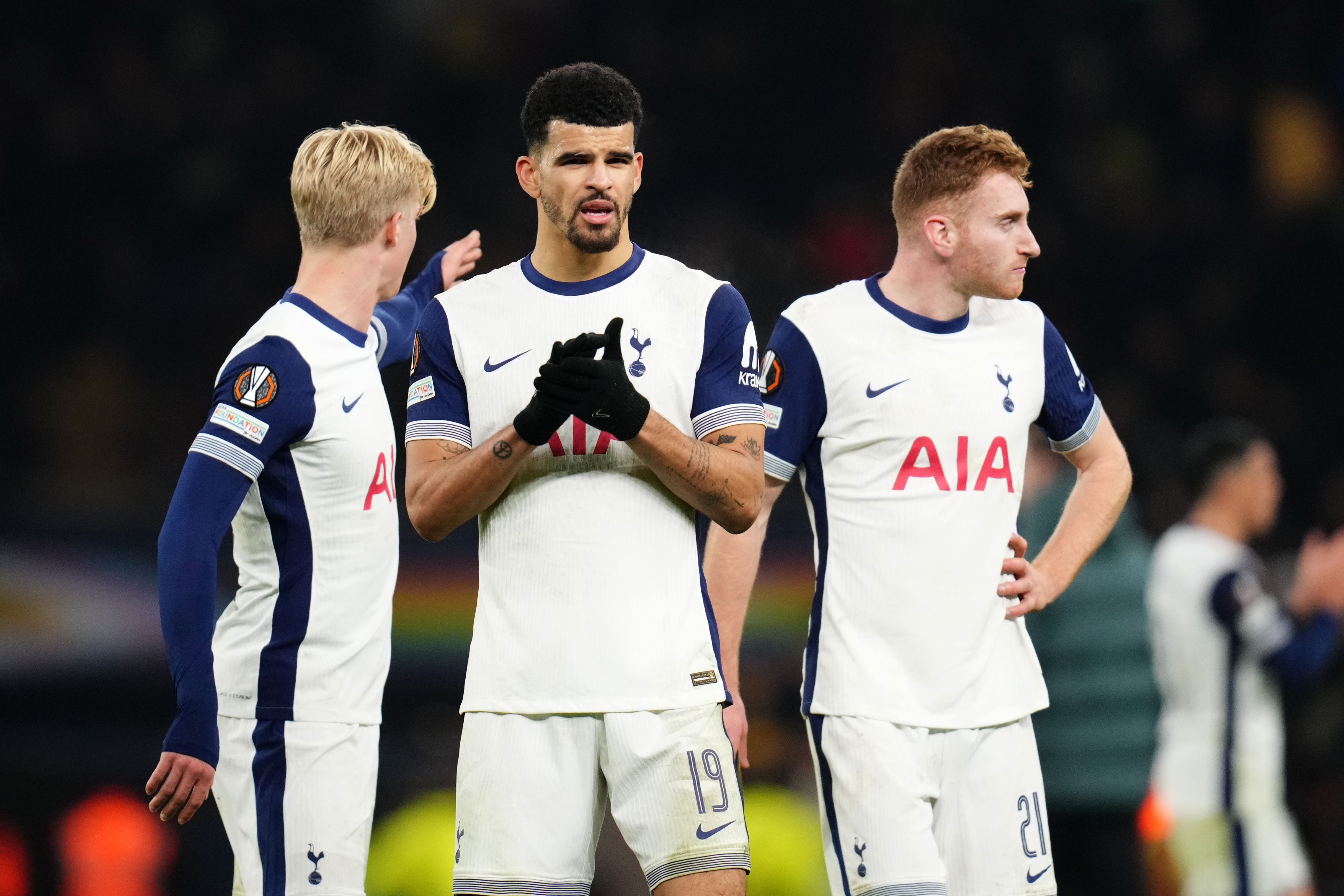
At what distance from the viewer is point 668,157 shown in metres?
12.3

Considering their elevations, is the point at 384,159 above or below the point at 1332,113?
below

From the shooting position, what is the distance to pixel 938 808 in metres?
4.10

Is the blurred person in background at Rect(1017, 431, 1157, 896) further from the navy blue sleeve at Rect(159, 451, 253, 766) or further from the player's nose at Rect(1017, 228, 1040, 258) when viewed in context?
the navy blue sleeve at Rect(159, 451, 253, 766)

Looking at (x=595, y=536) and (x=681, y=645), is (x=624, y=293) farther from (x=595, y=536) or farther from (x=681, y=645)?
(x=681, y=645)

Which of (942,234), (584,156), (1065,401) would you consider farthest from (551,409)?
(1065,401)

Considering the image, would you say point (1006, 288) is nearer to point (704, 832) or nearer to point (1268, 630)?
point (704, 832)

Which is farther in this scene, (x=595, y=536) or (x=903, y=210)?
(x=903, y=210)

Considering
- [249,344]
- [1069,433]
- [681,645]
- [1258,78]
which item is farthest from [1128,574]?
[1258,78]

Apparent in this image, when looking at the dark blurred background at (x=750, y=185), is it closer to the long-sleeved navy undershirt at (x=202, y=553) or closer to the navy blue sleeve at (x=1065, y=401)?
the navy blue sleeve at (x=1065, y=401)

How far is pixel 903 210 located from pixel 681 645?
4.96ft

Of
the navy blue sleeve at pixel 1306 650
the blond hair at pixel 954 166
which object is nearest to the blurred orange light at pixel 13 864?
the blond hair at pixel 954 166

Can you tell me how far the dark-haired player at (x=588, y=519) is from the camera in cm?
355

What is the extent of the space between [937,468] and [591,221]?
45.4 inches

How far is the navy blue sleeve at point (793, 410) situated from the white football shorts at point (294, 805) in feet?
4.28
